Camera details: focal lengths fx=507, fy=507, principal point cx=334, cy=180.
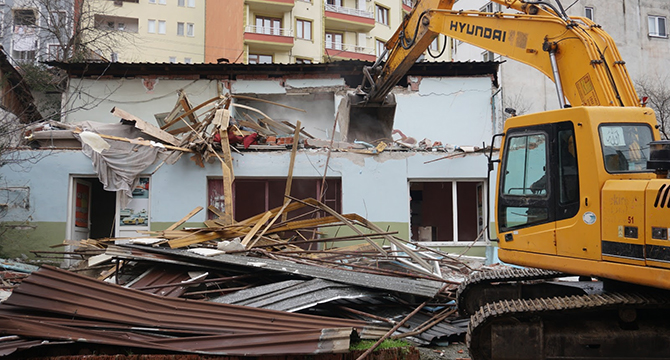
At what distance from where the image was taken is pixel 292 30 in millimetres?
35812

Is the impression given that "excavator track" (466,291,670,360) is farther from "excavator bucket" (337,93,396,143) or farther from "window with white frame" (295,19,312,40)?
"window with white frame" (295,19,312,40)

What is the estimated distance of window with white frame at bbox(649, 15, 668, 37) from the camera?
101ft

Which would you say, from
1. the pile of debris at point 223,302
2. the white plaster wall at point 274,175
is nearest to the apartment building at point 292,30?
the white plaster wall at point 274,175

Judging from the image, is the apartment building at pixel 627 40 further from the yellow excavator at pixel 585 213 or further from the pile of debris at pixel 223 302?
the yellow excavator at pixel 585 213

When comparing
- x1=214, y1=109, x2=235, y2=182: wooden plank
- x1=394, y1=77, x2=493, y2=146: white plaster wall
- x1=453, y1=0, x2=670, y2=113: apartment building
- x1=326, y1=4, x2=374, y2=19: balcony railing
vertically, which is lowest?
x1=214, y1=109, x2=235, y2=182: wooden plank

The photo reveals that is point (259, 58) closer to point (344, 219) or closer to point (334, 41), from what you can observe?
point (334, 41)

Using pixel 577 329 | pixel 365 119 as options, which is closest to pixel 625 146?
pixel 577 329

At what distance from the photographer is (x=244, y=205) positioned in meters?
12.6

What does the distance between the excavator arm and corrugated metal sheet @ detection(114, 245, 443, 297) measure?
9.62ft

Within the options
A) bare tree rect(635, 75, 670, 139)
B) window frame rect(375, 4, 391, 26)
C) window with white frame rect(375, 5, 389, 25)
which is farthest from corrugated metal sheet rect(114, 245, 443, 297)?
window with white frame rect(375, 5, 389, 25)

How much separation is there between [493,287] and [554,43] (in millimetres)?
2915

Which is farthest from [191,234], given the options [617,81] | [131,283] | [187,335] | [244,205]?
[617,81]

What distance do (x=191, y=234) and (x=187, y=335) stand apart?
2.92 m

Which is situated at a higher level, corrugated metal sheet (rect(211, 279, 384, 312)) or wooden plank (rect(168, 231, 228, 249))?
wooden plank (rect(168, 231, 228, 249))
